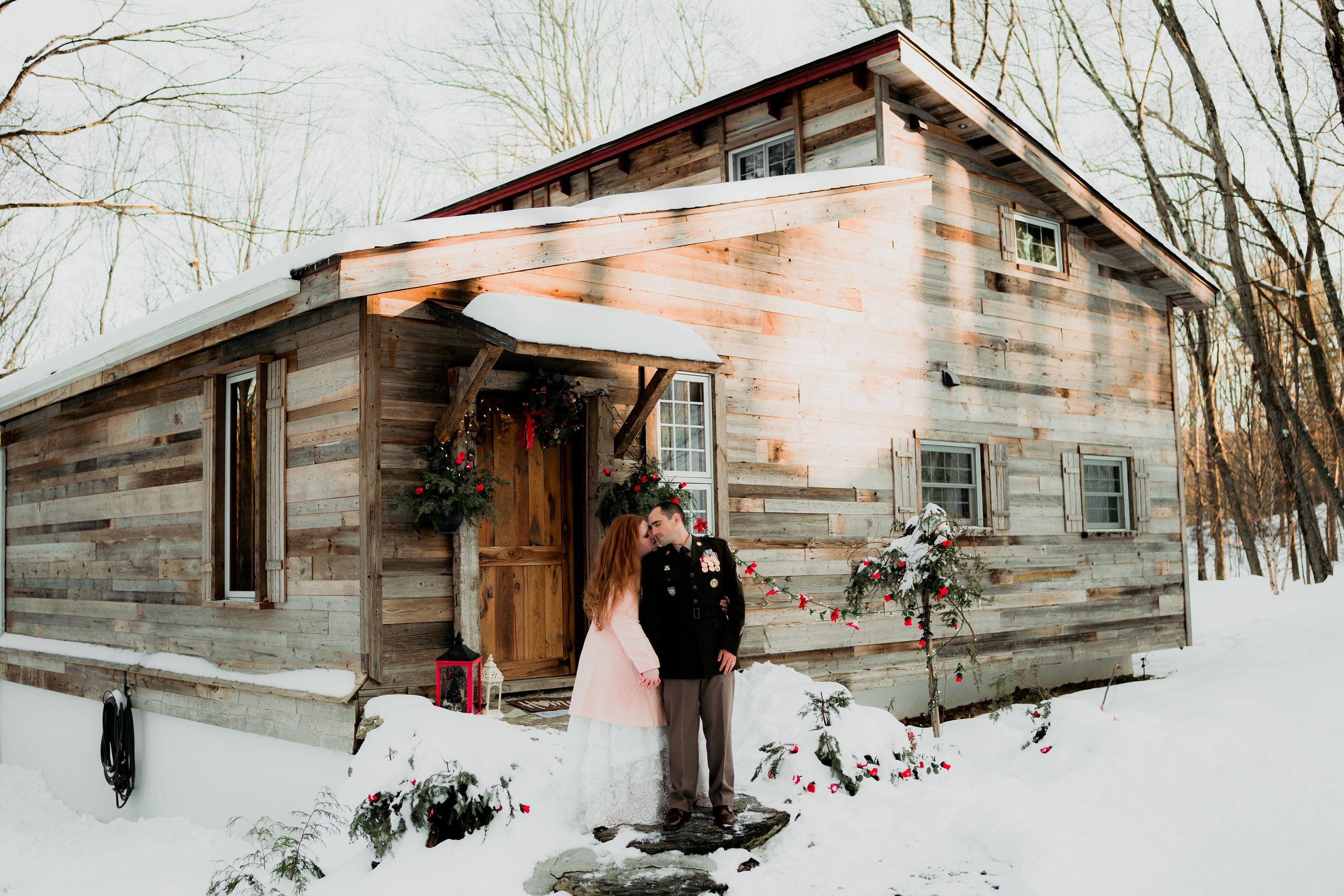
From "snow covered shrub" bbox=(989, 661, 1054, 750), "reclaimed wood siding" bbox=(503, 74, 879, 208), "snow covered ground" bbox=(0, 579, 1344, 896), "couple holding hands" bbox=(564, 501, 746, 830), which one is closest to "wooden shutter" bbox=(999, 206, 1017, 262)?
"reclaimed wood siding" bbox=(503, 74, 879, 208)

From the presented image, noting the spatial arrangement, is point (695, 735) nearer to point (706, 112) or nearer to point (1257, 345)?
point (706, 112)

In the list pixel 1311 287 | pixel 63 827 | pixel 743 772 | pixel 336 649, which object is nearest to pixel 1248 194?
pixel 1311 287

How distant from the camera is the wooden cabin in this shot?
663cm

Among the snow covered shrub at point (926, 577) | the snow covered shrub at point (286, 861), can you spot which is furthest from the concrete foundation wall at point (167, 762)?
the snow covered shrub at point (926, 577)

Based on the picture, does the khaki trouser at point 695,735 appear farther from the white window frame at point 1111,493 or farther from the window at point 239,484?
the white window frame at point 1111,493

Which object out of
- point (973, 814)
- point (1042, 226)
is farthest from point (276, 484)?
point (1042, 226)

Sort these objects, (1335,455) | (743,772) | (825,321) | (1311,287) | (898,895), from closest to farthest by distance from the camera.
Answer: (898,895)
(743,772)
(825,321)
(1311,287)
(1335,455)

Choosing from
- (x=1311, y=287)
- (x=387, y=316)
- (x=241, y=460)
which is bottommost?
(x=241, y=460)

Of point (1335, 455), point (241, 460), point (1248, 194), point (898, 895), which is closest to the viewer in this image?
point (898, 895)

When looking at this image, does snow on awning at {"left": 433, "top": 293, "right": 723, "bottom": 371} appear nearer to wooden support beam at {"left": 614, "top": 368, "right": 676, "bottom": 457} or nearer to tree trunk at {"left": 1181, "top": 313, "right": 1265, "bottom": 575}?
wooden support beam at {"left": 614, "top": 368, "right": 676, "bottom": 457}

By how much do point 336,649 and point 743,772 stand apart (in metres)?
2.67

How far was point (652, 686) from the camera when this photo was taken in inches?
212

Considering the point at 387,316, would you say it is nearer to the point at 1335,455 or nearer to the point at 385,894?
the point at 385,894

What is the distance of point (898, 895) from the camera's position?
16.5 ft
